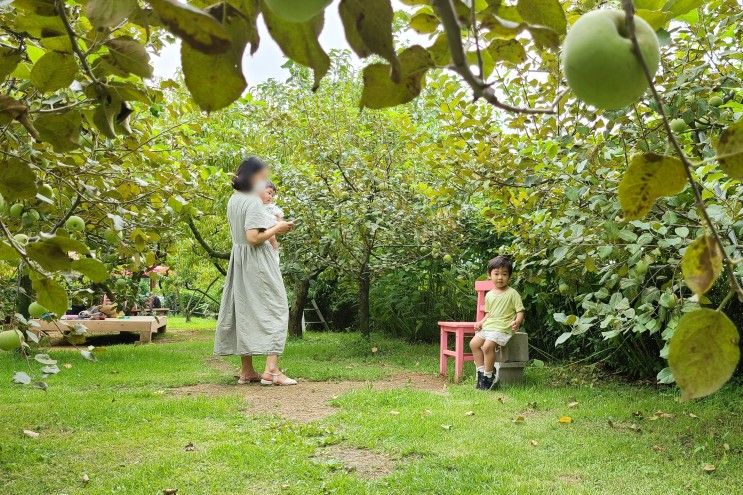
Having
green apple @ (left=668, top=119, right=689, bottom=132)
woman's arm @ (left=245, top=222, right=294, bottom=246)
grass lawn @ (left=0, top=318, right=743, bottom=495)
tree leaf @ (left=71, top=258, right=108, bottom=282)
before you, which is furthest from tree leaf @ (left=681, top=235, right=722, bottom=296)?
woman's arm @ (left=245, top=222, right=294, bottom=246)

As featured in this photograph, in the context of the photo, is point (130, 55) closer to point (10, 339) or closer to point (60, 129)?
point (60, 129)

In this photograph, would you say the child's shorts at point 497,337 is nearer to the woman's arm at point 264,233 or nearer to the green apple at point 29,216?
the woman's arm at point 264,233

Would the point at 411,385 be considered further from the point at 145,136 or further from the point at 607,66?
the point at 607,66

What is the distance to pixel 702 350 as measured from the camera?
22.2 inches

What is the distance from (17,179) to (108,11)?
0.81 metres

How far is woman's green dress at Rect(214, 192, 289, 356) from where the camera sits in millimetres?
4645

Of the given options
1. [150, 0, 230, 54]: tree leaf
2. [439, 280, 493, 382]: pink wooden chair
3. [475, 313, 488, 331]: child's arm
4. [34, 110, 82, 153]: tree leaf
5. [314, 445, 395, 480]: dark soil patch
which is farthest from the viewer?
[439, 280, 493, 382]: pink wooden chair

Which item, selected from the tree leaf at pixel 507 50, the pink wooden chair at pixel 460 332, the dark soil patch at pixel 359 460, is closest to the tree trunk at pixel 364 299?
the pink wooden chair at pixel 460 332

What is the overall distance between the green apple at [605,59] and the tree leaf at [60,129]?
93cm

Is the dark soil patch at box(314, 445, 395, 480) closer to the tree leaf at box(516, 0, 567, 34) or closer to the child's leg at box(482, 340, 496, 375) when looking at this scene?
the child's leg at box(482, 340, 496, 375)

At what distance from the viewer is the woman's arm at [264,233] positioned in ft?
14.9

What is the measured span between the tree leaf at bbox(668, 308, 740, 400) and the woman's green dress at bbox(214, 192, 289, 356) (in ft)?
13.7

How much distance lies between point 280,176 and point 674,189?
6.53 metres

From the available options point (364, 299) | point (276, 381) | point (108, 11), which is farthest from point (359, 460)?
point (364, 299)
